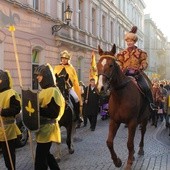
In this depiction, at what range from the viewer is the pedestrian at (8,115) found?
20.3ft

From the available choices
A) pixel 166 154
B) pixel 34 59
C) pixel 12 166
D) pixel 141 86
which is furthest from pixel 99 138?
pixel 34 59

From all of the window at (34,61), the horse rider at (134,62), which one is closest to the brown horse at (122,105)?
the horse rider at (134,62)

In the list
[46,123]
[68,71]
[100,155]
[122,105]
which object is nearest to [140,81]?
[122,105]

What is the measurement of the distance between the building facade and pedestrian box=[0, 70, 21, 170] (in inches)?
51.1

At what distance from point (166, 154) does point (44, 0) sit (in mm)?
12787

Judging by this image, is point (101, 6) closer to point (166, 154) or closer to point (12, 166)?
point (166, 154)

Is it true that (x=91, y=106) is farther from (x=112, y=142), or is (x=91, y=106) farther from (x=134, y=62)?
(x=112, y=142)

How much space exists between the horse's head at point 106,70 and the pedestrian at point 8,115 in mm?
1376

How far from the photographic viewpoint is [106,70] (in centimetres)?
686

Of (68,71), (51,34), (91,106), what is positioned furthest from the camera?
(51,34)

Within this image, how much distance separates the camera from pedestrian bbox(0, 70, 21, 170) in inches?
244

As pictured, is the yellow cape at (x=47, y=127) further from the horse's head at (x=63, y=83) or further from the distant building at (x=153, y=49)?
the distant building at (x=153, y=49)

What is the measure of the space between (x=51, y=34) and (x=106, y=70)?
1443cm

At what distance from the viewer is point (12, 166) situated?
6.28 m
